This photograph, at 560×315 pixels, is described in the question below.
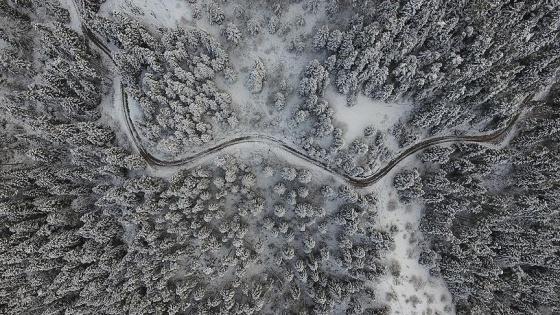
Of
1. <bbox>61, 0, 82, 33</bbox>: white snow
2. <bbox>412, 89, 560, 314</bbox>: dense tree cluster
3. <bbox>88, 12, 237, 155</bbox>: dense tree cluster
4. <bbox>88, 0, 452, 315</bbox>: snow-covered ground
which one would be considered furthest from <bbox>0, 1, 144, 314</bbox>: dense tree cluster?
<bbox>412, 89, 560, 314</bbox>: dense tree cluster

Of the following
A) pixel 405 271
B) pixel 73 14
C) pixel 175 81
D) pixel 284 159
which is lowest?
pixel 405 271

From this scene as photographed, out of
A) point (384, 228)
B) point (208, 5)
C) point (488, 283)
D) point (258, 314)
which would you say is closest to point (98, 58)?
point (208, 5)

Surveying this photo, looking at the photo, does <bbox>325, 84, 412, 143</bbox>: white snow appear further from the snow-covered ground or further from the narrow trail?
the narrow trail

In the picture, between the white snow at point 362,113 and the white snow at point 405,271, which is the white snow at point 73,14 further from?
the white snow at point 405,271

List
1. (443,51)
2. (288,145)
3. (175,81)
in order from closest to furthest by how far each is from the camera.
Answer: (175,81) < (443,51) < (288,145)

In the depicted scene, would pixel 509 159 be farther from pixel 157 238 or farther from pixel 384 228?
pixel 157 238

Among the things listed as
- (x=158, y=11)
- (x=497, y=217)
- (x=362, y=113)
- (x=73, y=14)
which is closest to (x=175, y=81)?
(x=158, y=11)

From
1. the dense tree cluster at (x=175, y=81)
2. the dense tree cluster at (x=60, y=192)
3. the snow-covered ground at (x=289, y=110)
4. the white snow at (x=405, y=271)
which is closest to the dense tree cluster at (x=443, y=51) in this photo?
the snow-covered ground at (x=289, y=110)

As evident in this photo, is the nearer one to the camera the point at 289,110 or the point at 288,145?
the point at 289,110

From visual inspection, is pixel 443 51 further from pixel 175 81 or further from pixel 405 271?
pixel 175 81
